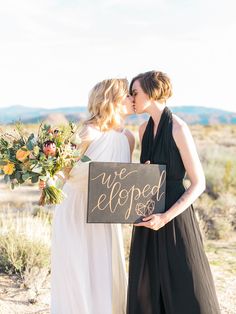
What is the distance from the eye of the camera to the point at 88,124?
4023mm

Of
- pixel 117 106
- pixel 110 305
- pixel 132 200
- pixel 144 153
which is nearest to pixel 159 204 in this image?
pixel 132 200

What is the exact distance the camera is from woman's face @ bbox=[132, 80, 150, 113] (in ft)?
12.5

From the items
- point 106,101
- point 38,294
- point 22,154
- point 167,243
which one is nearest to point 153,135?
point 106,101

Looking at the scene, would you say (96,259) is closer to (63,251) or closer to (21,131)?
(63,251)

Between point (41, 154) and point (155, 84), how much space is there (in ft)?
2.82

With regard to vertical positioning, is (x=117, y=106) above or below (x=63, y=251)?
above

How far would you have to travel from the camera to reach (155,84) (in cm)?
375

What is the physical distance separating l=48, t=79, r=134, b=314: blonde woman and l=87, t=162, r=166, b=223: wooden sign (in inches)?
17.4

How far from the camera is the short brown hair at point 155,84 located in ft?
12.3

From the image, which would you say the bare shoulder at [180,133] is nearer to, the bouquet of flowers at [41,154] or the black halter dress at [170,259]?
the black halter dress at [170,259]

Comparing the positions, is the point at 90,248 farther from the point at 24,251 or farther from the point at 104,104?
the point at 24,251

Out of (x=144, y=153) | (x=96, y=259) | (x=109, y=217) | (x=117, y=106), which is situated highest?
(x=117, y=106)

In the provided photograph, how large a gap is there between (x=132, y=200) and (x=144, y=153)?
0.49m

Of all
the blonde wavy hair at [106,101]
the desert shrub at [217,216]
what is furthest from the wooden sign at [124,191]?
the desert shrub at [217,216]
